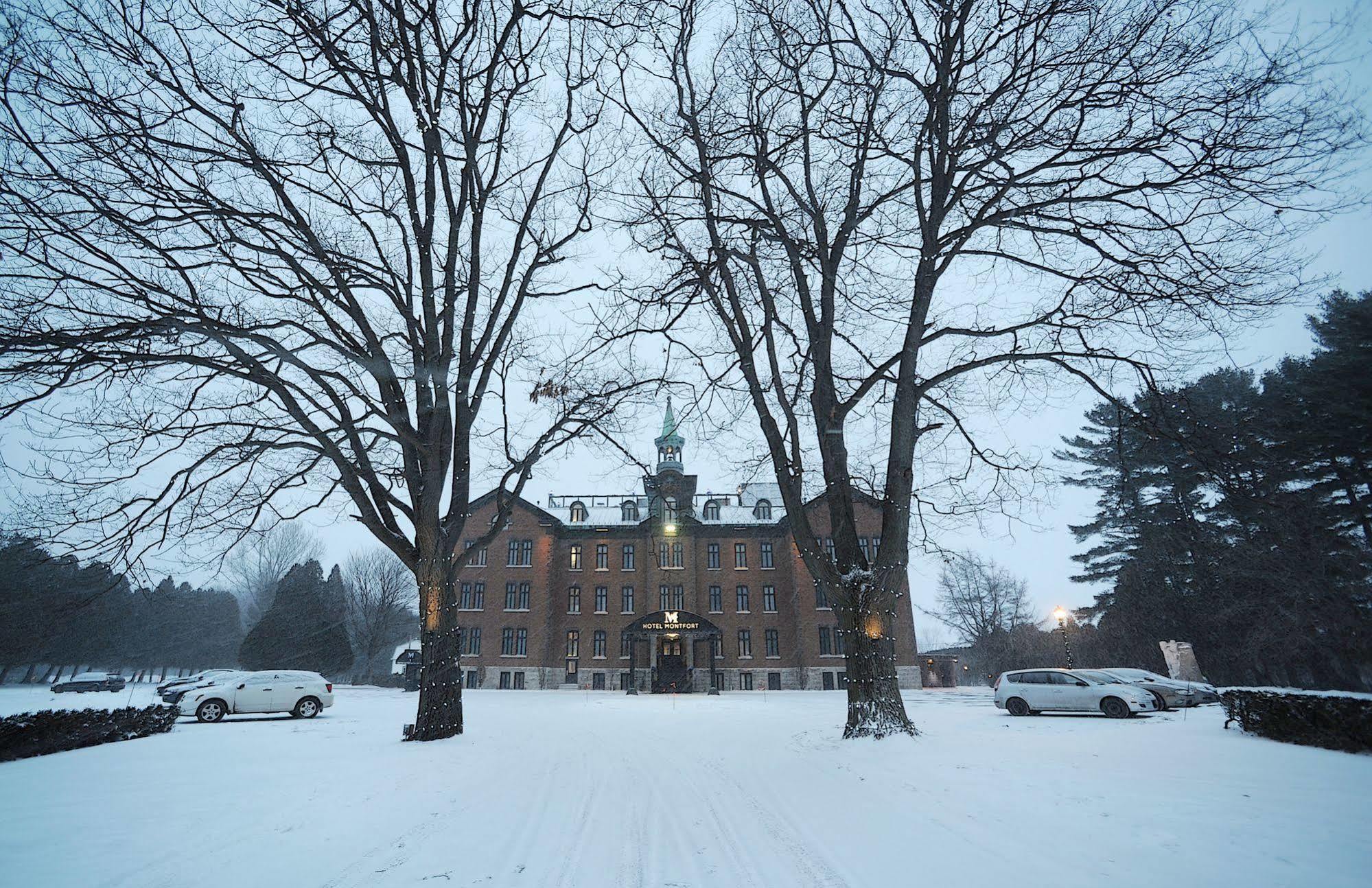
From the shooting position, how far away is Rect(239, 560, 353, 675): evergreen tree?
36.8 metres

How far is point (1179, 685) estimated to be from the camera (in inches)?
715

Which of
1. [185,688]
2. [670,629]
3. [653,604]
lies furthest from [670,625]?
[185,688]

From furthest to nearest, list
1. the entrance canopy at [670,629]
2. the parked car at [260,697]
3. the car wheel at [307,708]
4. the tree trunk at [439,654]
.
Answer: the entrance canopy at [670,629] → the car wheel at [307,708] → the parked car at [260,697] → the tree trunk at [439,654]

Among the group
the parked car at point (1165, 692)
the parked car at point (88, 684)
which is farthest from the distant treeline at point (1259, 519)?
the parked car at point (88, 684)

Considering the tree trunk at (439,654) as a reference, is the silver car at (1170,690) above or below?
below

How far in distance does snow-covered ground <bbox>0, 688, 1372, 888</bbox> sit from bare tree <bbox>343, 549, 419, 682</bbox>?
37377 millimetres

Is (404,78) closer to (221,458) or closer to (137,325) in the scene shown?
(137,325)

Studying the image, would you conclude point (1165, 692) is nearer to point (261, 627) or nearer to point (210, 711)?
point (210, 711)

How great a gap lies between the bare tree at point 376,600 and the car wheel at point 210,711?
2766 cm

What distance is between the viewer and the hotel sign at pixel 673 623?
3338 cm

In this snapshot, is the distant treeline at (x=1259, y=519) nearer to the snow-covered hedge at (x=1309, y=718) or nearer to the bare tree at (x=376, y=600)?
the snow-covered hedge at (x=1309, y=718)

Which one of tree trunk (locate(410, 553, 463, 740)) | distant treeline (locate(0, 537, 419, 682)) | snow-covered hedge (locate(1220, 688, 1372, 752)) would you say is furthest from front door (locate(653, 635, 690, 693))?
snow-covered hedge (locate(1220, 688, 1372, 752))

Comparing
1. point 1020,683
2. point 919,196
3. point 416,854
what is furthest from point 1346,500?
point 416,854

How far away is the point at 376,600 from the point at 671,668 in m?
29.3
